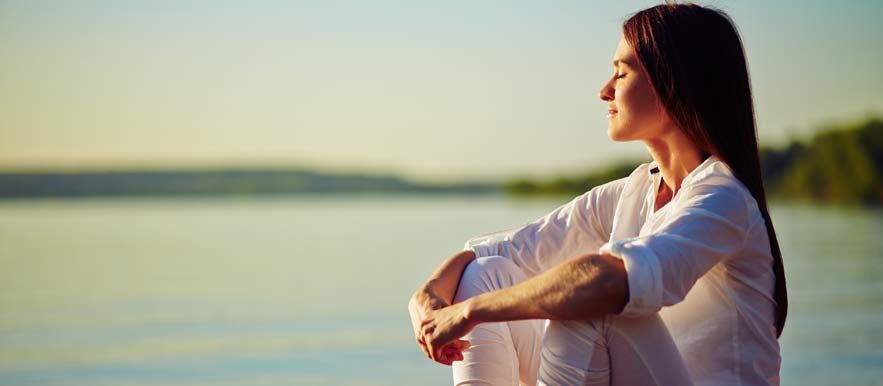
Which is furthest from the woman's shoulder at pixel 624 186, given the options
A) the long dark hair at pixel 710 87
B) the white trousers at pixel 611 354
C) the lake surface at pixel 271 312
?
the lake surface at pixel 271 312

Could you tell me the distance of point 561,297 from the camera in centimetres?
151

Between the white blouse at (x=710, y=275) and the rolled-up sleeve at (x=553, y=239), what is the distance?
20 centimetres

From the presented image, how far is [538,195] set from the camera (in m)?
38.1

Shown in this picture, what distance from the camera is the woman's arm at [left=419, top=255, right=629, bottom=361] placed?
4.83 ft

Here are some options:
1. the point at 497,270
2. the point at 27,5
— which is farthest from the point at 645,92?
the point at 27,5

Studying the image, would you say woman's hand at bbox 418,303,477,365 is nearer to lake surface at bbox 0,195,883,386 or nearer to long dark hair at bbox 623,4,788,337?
long dark hair at bbox 623,4,788,337

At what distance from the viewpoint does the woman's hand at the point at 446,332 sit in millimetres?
1724

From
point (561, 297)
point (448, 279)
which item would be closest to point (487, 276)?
point (448, 279)

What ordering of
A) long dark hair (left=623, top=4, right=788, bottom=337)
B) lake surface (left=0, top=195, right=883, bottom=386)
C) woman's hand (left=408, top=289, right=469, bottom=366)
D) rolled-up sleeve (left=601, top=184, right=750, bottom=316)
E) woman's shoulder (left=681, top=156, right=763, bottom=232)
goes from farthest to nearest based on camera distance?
lake surface (left=0, top=195, right=883, bottom=386) < woman's hand (left=408, top=289, right=469, bottom=366) < long dark hair (left=623, top=4, right=788, bottom=337) < woman's shoulder (left=681, top=156, right=763, bottom=232) < rolled-up sleeve (left=601, top=184, right=750, bottom=316)

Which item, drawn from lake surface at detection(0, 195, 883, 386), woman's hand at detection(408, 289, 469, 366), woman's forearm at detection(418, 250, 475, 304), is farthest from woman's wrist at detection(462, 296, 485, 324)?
lake surface at detection(0, 195, 883, 386)

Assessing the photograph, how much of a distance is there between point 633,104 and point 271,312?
6679 millimetres

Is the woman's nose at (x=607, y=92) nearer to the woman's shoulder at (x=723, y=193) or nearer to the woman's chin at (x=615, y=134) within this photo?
the woman's chin at (x=615, y=134)

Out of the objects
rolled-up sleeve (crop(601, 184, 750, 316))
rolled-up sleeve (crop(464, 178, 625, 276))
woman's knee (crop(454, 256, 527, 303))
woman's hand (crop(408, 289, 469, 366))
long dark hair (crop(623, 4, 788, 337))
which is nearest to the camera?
rolled-up sleeve (crop(601, 184, 750, 316))

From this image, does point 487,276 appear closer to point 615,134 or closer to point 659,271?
point 615,134
